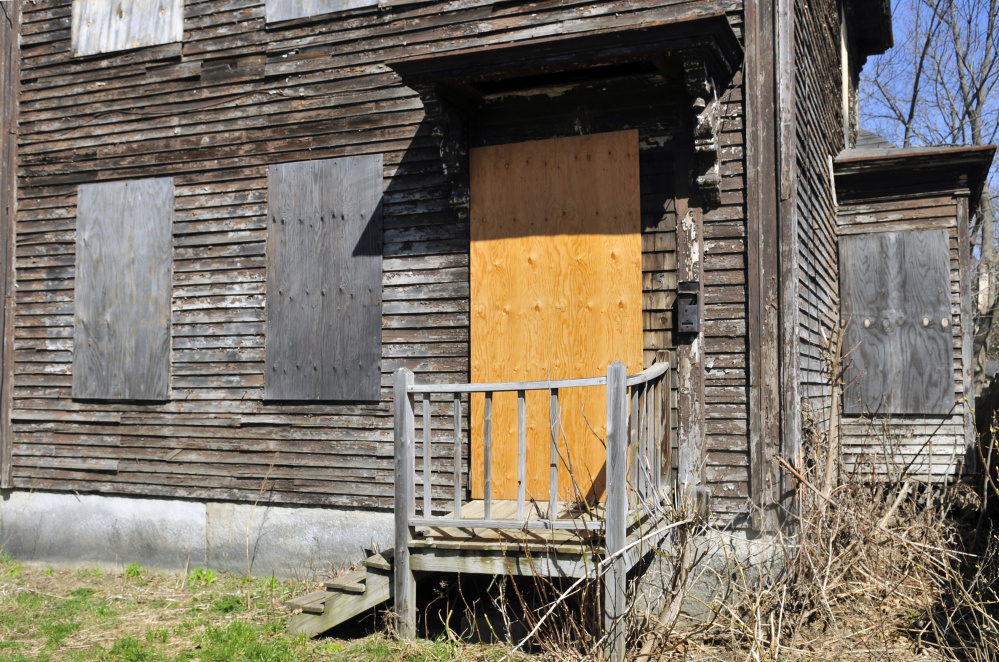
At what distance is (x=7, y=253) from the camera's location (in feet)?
30.2

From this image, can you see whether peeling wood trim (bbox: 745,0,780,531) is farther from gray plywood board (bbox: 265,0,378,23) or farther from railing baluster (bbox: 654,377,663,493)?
gray plywood board (bbox: 265,0,378,23)

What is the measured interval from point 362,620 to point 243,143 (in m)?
4.46

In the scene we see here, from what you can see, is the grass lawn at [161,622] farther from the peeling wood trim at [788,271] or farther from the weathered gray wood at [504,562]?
the peeling wood trim at [788,271]

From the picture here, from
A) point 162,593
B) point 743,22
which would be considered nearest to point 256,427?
point 162,593

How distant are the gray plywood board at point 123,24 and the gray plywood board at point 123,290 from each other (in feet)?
4.58

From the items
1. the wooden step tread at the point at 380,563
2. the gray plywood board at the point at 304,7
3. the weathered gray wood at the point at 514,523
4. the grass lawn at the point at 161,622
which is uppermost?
the gray plywood board at the point at 304,7

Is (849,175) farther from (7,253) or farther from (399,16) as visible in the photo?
(7,253)

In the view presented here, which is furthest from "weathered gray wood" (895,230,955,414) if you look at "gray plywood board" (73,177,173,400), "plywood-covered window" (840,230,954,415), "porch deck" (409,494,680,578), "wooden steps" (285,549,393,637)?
"gray plywood board" (73,177,173,400)

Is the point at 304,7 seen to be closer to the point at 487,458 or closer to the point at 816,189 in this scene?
the point at 487,458

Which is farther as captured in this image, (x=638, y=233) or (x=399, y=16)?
(x=399, y=16)

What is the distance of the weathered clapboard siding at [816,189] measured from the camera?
7.36 m

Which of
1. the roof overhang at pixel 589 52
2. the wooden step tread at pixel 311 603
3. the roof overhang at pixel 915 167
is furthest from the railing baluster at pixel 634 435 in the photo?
the roof overhang at pixel 915 167

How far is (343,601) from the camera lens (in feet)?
19.5

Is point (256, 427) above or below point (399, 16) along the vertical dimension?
below
